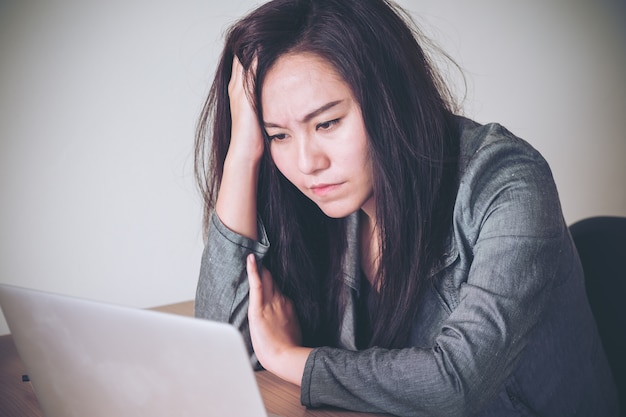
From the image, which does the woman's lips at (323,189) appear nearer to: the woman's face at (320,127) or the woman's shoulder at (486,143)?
the woman's face at (320,127)

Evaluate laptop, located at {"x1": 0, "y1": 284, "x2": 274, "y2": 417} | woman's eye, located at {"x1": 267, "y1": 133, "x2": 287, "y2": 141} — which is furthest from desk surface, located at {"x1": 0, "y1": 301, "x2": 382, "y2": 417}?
woman's eye, located at {"x1": 267, "y1": 133, "x2": 287, "y2": 141}

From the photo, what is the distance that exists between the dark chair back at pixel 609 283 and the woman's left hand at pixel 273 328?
1.74 ft

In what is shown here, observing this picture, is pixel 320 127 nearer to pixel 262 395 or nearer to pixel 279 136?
pixel 279 136

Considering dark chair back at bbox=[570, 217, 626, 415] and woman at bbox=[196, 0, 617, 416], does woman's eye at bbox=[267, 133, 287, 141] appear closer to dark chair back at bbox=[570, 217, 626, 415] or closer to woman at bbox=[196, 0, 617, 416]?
woman at bbox=[196, 0, 617, 416]

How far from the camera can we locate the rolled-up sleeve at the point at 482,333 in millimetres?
827

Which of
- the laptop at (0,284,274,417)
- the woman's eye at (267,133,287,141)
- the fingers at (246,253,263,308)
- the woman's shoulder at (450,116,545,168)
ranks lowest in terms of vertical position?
the fingers at (246,253,263,308)

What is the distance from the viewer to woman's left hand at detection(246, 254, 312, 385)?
932 mm

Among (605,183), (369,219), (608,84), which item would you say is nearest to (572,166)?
(605,183)

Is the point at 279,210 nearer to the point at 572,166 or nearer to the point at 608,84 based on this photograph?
the point at 572,166

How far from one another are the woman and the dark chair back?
0.07 meters

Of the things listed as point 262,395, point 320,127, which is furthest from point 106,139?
point 262,395

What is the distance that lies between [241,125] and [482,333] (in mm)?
592

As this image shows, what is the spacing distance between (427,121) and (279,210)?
348mm

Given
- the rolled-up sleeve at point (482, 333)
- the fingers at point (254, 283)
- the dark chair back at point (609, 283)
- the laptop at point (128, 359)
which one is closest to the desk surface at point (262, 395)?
the rolled-up sleeve at point (482, 333)
